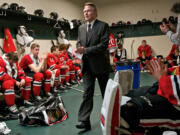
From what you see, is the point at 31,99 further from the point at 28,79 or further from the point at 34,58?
the point at 34,58

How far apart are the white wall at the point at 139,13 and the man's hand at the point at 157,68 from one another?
28.5ft

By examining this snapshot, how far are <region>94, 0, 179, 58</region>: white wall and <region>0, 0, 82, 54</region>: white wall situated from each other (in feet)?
5.71

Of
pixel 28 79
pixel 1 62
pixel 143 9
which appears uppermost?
pixel 143 9

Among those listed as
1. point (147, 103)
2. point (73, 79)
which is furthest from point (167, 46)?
point (147, 103)

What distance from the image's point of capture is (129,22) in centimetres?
945

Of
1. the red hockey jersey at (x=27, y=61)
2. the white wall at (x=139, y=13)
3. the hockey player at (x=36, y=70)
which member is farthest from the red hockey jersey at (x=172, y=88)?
the white wall at (x=139, y=13)

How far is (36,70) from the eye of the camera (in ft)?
12.7

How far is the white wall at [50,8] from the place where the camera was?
5.62 meters

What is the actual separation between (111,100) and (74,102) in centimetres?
265

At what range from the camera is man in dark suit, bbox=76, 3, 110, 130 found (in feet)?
7.11

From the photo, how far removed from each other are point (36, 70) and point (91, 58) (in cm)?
200

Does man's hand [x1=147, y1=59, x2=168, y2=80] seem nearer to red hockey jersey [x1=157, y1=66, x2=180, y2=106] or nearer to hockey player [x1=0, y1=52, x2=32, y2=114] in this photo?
red hockey jersey [x1=157, y1=66, x2=180, y2=106]

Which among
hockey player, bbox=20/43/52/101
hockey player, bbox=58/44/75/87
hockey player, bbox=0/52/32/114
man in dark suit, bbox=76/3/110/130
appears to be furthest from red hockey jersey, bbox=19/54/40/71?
man in dark suit, bbox=76/3/110/130

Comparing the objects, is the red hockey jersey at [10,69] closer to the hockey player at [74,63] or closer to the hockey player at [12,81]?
the hockey player at [12,81]
